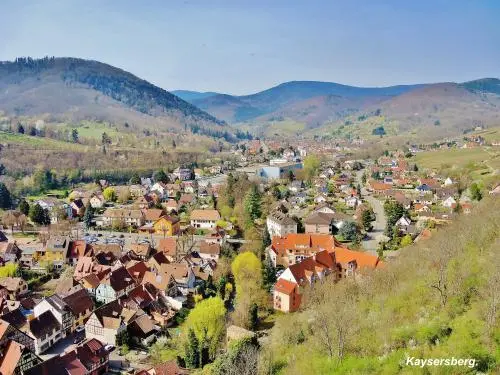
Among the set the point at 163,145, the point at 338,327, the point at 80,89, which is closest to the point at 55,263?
the point at 338,327

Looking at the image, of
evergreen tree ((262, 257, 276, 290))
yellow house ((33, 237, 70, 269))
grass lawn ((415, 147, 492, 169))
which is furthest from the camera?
grass lawn ((415, 147, 492, 169))

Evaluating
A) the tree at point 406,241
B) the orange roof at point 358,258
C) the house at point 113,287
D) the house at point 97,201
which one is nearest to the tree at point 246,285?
the orange roof at point 358,258

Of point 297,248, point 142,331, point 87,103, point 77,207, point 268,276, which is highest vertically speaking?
point 87,103

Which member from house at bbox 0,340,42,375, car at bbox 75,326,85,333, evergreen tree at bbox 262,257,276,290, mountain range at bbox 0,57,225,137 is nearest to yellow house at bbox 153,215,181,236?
evergreen tree at bbox 262,257,276,290

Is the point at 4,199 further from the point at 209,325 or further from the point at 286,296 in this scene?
the point at 209,325

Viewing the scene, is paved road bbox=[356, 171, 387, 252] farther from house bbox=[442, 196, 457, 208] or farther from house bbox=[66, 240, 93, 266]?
Result: house bbox=[66, 240, 93, 266]

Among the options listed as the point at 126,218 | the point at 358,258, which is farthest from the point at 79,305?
the point at 126,218

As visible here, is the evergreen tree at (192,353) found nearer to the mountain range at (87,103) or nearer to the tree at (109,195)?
the tree at (109,195)
